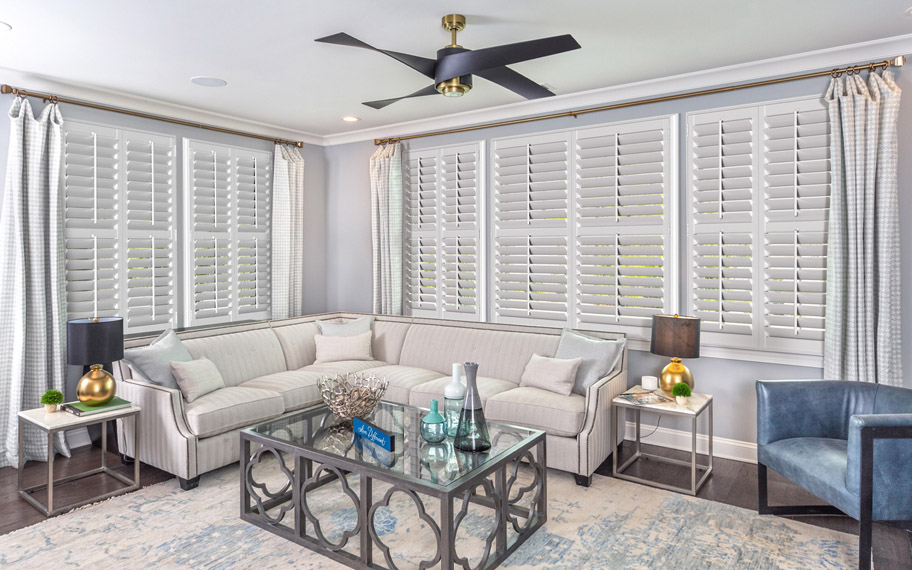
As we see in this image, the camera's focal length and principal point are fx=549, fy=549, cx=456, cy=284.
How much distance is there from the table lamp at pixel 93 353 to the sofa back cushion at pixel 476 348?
229cm

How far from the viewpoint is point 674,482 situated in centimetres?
351

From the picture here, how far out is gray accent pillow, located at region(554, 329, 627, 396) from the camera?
3834 mm

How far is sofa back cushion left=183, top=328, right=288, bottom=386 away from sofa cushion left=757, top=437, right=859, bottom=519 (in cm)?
363

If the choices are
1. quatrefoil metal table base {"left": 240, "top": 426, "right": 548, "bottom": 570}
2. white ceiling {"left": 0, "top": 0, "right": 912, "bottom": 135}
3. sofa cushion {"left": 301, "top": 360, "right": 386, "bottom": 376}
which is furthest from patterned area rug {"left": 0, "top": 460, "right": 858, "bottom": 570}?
white ceiling {"left": 0, "top": 0, "right": 912, "bottom": 135}

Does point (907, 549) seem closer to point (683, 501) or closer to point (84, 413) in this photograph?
point (683, 501)

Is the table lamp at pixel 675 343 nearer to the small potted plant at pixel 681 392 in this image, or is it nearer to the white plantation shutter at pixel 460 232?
the small potted plant at pixel 681 392

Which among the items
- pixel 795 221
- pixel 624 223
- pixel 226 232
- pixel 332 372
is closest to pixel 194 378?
pixel 332 372

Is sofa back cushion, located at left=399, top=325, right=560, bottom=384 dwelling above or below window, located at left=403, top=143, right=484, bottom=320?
below

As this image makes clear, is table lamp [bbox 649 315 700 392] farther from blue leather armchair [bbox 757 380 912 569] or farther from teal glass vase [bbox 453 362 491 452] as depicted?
teal glass vase [bbox 453 362 491 452]

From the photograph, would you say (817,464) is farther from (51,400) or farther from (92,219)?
(92,219)

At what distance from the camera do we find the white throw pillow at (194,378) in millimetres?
Answer: 3670

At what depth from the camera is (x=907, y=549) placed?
2660 mm

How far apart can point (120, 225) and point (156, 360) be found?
4.32ft

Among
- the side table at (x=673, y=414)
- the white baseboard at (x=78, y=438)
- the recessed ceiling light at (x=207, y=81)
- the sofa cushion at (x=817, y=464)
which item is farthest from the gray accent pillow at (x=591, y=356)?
the white baseboard at (x=78, y=438)
